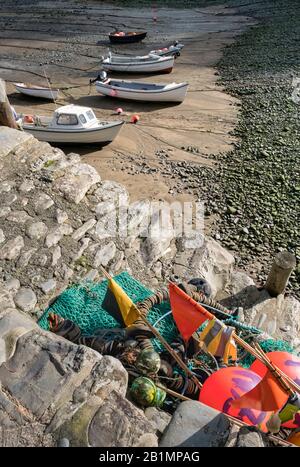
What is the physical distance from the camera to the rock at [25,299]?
609 centimetres

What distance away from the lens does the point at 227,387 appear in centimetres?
462

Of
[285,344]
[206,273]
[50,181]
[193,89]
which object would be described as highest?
[193,89]

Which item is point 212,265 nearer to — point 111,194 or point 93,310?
point 111,194

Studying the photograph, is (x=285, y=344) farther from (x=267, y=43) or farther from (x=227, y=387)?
(x=267, y=43)

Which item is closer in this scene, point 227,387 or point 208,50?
point 227,387

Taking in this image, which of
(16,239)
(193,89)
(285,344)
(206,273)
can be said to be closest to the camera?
(285,344)

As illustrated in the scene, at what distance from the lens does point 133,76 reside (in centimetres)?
2144

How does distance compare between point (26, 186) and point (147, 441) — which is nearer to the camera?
point (147, 441)

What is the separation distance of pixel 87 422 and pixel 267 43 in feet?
86.3

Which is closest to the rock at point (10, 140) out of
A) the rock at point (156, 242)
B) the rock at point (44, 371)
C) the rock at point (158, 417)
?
the rock at point (156, 242)

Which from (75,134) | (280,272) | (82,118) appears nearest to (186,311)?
(280,272)

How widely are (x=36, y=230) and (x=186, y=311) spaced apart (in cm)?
363

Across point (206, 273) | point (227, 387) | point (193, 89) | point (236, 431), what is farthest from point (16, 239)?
point (193, 89)

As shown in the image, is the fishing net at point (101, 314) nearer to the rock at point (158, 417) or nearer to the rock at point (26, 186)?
the rock at point (158, 417)
